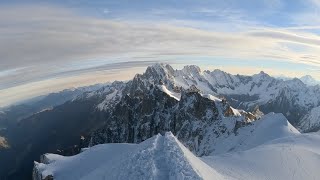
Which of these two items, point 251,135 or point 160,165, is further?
point 251,135

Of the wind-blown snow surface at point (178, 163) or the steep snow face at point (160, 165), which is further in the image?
the wind-blown snow surface at point (178, 163)

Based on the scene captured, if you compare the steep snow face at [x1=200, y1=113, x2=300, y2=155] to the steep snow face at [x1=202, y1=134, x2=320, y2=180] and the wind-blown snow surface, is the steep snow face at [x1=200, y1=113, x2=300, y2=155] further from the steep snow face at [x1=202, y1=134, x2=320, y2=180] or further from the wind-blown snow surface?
the steep snow face at [x1=202, y1=134, x2=320, y2=180]

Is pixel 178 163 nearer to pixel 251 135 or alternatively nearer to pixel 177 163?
pixel 177 163

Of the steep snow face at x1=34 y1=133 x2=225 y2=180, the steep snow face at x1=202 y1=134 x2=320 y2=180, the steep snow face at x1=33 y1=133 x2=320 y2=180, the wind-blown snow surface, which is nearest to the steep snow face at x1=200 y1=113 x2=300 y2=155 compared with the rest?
the wind-blown snow surface

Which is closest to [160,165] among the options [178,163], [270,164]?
[178,163]

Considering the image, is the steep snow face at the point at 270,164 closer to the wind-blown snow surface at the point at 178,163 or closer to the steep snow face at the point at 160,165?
the wind-blown snow surface at the point at 178,163

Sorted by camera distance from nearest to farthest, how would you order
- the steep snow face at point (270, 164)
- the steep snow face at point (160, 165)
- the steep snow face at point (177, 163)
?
the steep snow face at point (160, 165) < the steep snow face at point (177, 163) < the steep snow face at point (270, 164)

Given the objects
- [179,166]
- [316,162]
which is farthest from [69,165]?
[316,162]

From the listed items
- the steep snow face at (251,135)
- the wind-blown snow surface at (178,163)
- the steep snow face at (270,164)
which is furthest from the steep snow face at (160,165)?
the steep snow face at (251,135)

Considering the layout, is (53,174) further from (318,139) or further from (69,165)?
(318,139)

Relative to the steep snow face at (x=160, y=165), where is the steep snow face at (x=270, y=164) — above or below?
below
